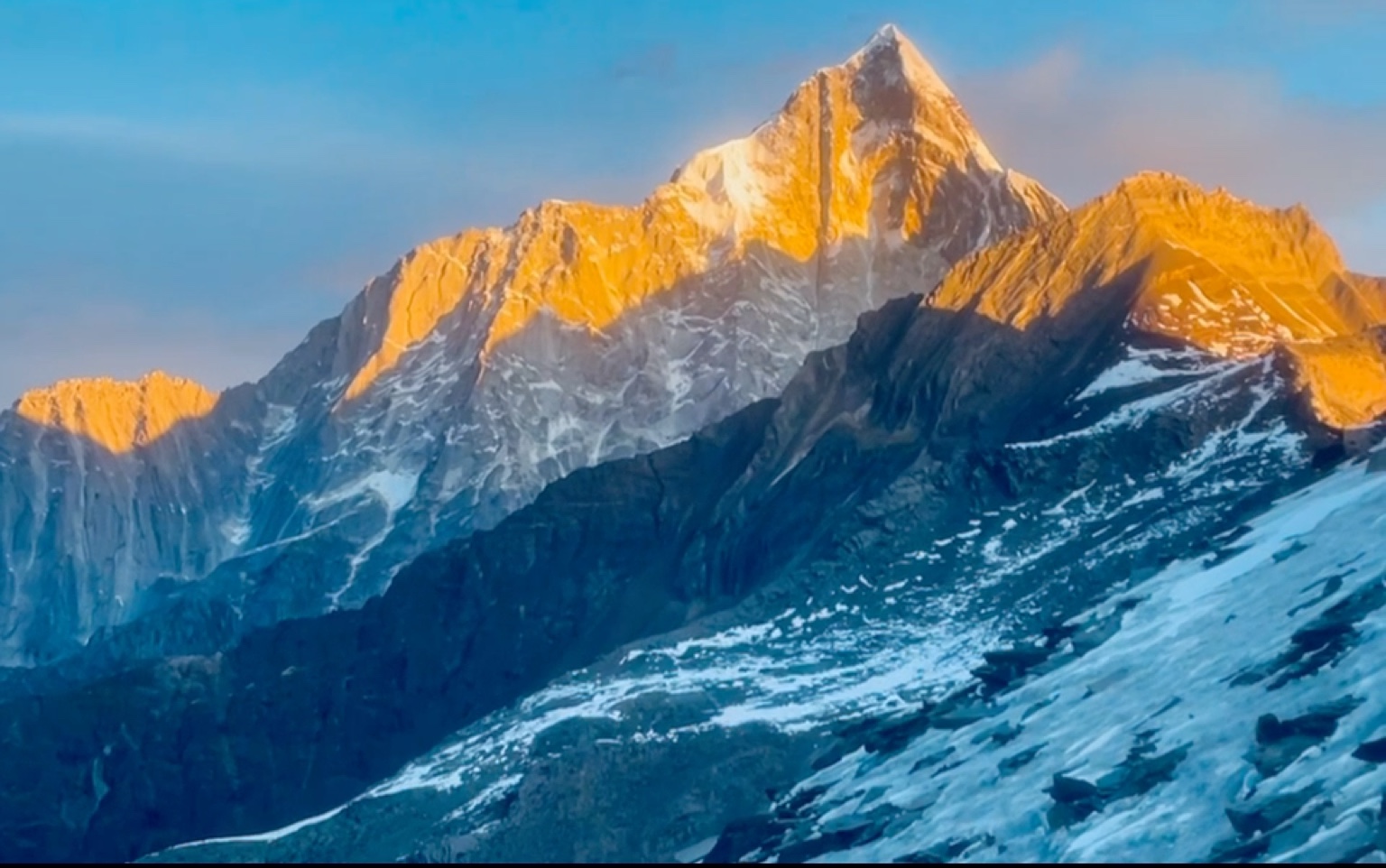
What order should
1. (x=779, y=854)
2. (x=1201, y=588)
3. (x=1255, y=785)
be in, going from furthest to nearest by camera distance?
(x=1201, y=588), (x=779, y=854), (x=1255, y=785)

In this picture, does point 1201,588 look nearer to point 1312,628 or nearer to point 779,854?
point 1312,628

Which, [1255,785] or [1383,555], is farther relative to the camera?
[1383,555]

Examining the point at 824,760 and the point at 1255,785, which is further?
the point at 824,760

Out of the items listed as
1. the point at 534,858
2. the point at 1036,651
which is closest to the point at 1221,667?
the point at 1036,651

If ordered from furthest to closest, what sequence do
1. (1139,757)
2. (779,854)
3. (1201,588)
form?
1. (1201,588)
2. (779,854)
3. (1139,757)

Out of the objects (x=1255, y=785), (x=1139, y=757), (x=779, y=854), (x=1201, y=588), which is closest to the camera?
(x=1255, y=785)

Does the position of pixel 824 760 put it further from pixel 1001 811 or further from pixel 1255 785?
pixel 1255 785

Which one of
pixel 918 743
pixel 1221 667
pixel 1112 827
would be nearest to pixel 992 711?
pixel 918 743

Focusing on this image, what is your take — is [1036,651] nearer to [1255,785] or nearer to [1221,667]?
[1221,667]
